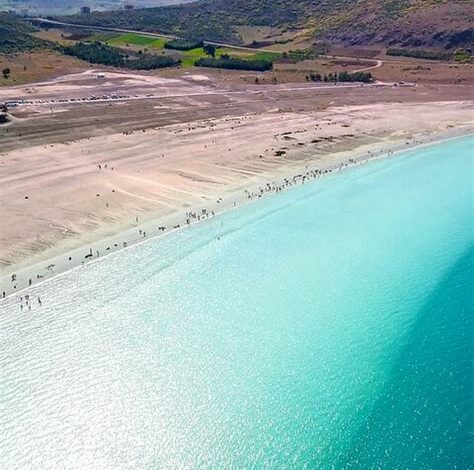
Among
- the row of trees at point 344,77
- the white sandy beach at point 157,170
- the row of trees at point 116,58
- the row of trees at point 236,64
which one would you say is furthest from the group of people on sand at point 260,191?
the row of trees at point 116,58

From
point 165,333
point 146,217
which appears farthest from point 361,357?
point 146,217

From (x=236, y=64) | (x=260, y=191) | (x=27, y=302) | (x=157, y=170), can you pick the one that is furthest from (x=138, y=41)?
(x=27, y=302)

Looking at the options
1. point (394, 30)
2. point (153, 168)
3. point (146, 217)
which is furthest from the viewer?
point (394, 30)

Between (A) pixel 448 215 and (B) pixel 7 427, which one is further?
(A) pixel 448 215

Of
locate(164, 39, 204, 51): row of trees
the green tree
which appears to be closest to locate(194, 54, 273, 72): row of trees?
the green tree

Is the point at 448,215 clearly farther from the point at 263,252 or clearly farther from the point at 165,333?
the point at 165,333

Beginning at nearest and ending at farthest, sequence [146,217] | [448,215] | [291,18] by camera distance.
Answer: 1. [146,217]
2. [448,215]
3. [291,18]
